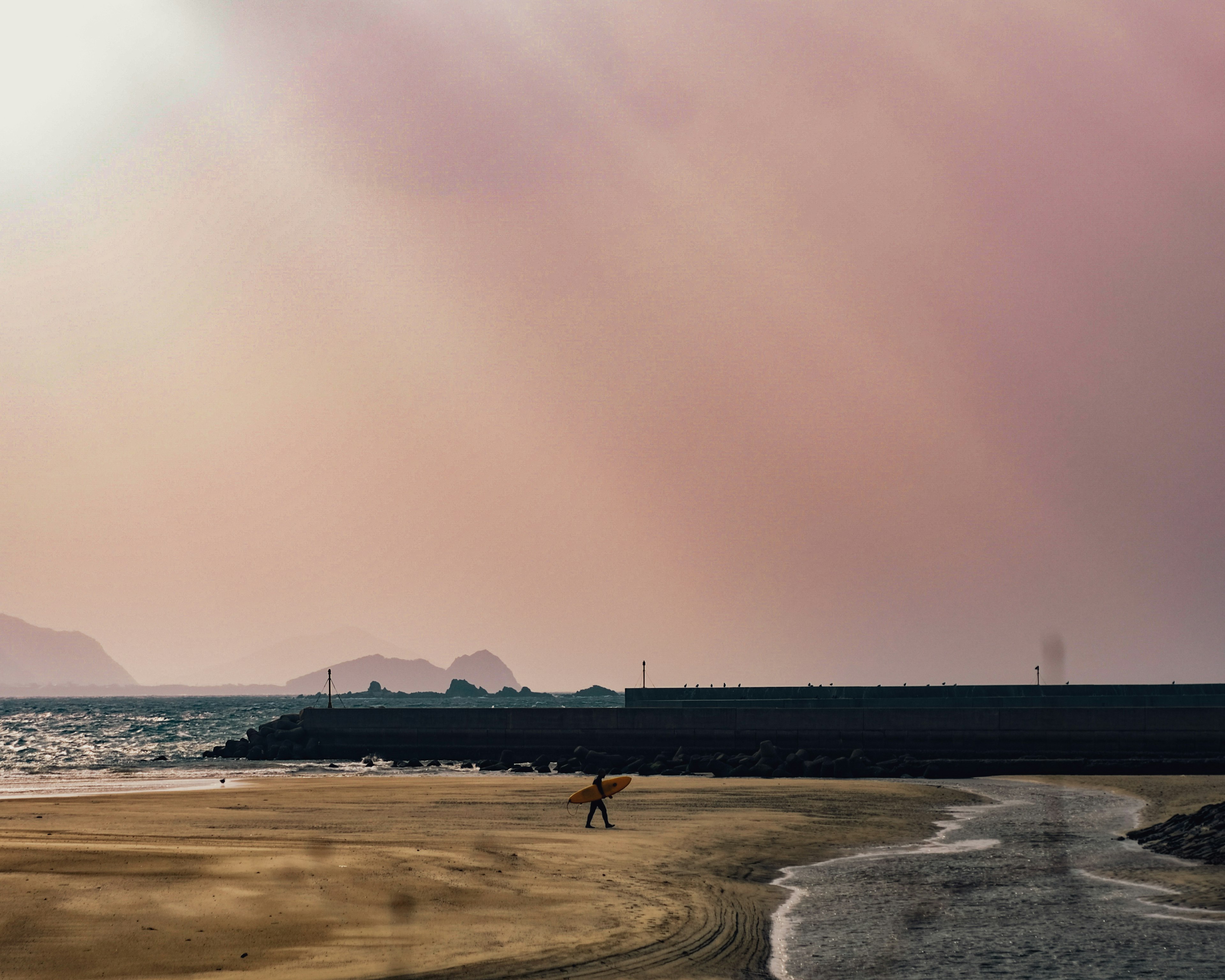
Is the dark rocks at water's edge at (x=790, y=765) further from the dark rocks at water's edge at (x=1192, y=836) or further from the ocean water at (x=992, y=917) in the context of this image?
the dark rocks at water's edge at (x=1192, y=836)

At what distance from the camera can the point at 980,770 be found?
4431 centimetres

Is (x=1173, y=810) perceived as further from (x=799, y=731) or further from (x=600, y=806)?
(x=799, y=731)

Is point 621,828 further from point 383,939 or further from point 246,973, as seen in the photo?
point 246,973

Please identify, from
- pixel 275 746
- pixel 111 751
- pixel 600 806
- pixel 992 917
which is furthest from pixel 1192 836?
pixel 111 751

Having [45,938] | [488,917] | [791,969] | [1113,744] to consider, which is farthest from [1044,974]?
[1113,744]

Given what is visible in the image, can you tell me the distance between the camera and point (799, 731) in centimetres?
5088

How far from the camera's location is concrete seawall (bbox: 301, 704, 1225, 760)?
152 feet

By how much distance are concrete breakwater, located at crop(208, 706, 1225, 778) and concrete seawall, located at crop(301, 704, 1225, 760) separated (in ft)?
0.17

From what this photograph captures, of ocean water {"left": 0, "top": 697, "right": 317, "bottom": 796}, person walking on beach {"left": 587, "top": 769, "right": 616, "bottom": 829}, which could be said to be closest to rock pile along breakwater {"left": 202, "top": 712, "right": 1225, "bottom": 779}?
ocean water {"left": 0, "top": 697, "right": 317, "bottom": 796}

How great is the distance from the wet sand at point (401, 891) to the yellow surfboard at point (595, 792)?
2.02 ft

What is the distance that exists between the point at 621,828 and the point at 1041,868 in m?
8.98

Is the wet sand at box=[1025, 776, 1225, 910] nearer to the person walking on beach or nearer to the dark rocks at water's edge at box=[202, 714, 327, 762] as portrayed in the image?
the person walking on beach

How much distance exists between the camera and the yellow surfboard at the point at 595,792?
26.8m

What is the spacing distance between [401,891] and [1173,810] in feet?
71.4
